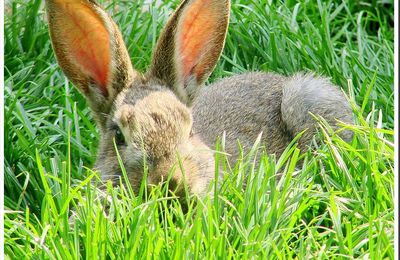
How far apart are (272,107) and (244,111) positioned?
23 cm

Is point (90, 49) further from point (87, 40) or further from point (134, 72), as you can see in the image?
point (134, 72)

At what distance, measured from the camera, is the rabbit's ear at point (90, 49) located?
18.2 ft

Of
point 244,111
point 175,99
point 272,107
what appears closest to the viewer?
point 175,99

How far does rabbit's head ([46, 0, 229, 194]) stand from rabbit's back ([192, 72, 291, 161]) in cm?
49

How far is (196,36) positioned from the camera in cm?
576

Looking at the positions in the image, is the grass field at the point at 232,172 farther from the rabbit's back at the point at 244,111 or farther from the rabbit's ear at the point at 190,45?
the rabbit's ear at the point at 190,45

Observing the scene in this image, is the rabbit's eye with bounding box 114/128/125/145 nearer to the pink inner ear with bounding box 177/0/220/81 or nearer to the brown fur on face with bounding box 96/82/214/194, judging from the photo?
the brown fur on face with bounding box 96/82/214/194

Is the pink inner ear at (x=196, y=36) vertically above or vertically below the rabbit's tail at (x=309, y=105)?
above

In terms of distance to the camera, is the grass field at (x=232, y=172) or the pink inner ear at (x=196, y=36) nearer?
the grass field at (x=232, y=172)

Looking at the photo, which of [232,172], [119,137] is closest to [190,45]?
[119,137]

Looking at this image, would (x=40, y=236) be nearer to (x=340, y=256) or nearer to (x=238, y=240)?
(x=238, y=240)

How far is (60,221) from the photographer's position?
15.2 ft

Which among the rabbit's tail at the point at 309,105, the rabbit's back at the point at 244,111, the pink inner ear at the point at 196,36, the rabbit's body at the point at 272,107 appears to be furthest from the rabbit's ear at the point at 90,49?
the rabbit's tail at the point at 309,105

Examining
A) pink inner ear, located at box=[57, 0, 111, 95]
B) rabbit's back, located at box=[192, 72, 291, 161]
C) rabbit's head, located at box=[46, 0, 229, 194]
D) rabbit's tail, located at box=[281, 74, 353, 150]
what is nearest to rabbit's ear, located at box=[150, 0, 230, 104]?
rabbit's head, located at box=[46, 0, 229, 194]
